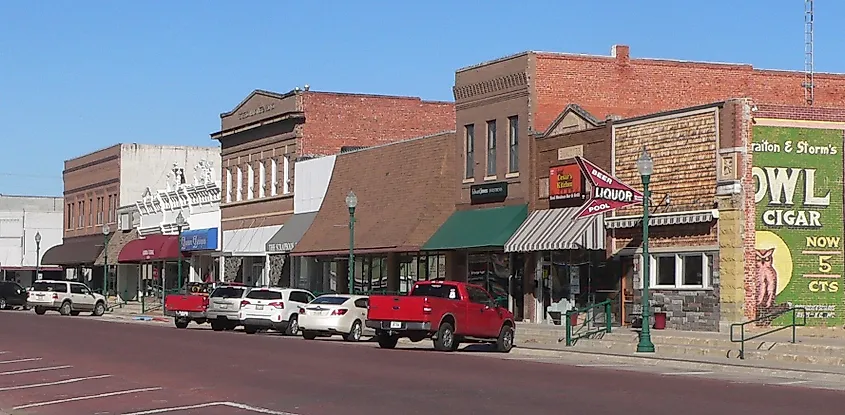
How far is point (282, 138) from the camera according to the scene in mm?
63688

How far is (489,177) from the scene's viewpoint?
4709cm

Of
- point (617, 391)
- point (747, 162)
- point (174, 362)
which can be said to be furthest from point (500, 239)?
point (617, 391)

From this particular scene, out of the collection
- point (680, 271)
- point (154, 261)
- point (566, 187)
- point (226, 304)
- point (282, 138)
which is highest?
point (282, 138)

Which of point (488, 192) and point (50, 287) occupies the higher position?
point (488, 192)

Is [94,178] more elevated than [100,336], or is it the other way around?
[94,178]

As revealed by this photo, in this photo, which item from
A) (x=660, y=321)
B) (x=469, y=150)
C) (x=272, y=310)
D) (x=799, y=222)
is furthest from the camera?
(x=469, y=150)

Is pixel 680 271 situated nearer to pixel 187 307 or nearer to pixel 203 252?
pixel 187 307

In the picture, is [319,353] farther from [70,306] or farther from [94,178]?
[94,178]

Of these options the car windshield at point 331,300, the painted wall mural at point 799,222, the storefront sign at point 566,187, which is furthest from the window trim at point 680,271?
the car windshield at point 331,300

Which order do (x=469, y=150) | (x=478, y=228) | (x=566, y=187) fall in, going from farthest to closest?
(x=469, y=150) → (x=478, y=228) → (x=566, y=187)

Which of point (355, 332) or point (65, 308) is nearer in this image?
point (355, 332)

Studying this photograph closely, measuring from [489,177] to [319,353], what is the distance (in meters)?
17.9

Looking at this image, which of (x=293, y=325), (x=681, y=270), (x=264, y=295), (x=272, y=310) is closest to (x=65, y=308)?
(x=264, y=295)

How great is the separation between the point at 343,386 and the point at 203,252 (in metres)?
52.4
